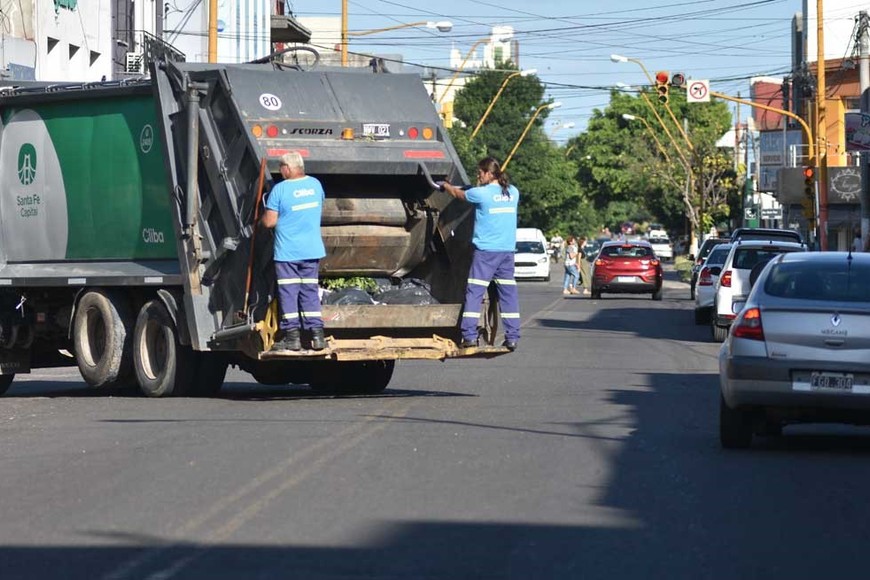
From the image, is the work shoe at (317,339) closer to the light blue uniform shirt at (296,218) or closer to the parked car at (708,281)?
the light blue uniform shirt at (296,218)

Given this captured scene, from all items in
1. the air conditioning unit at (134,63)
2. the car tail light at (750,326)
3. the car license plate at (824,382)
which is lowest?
the car license plate at (824,382)

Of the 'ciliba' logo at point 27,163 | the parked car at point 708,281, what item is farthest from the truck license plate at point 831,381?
the parked car at point 708,281

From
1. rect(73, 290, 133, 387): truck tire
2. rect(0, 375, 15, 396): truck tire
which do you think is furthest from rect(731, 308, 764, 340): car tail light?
rect(0, 375, 15, 396): truck tire

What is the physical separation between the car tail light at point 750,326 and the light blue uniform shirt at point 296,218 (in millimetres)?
3927

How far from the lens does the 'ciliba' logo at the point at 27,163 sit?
1645 centimetres

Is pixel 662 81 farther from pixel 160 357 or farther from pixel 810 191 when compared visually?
pixel 160 357

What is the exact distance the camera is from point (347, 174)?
1499 cm

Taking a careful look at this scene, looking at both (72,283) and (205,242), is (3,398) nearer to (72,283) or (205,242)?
(72,283)

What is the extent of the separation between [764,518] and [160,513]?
3.05 meters

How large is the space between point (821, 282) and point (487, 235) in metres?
3.87

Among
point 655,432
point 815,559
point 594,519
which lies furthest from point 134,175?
point 815,559

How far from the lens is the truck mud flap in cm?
1409

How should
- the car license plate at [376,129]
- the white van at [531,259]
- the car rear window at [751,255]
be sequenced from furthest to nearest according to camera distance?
the white van at [531,259], the car rear window at [751,255], the car license plate at [376,129]

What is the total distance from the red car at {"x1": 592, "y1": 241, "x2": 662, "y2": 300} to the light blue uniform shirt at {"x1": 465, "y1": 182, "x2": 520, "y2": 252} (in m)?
29.5
